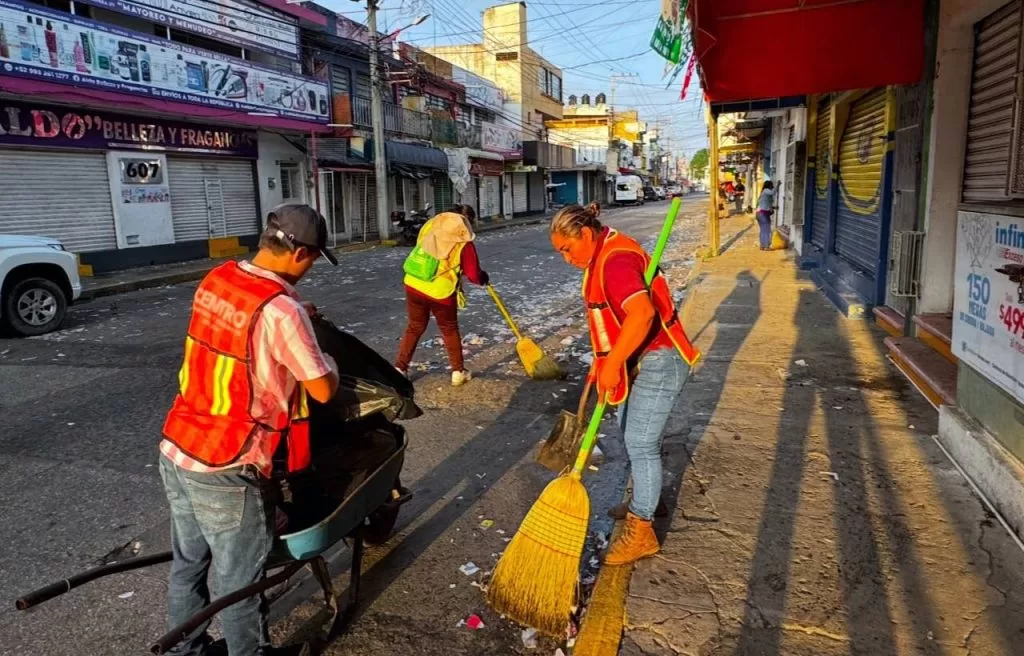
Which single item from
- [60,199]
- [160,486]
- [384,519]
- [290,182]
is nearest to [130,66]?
[60,199]

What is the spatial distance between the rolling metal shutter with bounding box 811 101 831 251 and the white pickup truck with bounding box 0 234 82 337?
10976mm

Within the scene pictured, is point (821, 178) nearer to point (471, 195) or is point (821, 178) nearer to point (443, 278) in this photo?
point (443, 278)

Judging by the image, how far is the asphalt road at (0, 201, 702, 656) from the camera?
115 inches

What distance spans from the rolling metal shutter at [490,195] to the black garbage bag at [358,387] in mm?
32871

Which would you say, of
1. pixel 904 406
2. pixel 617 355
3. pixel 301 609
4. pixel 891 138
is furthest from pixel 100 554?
pixel 891 138

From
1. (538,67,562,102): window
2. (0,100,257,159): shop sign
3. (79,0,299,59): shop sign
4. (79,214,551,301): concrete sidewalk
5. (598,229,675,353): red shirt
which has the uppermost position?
(538,67,562,102): window

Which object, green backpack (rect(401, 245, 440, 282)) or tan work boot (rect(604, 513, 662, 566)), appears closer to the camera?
tan work boot (rect(604, 513, 662, 566))

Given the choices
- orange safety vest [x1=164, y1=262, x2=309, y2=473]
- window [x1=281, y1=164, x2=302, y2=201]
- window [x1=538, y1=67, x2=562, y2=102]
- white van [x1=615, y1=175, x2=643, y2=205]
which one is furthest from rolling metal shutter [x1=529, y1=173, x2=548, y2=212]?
orange safety vest [x1=164, y1=262, x2=309, y2=473]

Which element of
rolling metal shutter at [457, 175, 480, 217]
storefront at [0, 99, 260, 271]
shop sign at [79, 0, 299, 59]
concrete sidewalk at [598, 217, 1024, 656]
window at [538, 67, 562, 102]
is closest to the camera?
concrete sidewalk at [598, 217, 1024, 656]

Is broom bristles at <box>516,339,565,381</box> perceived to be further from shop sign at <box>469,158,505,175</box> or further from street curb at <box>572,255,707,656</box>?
shop sign at <box>469,158,505,175</box>

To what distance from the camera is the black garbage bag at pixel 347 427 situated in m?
2.77

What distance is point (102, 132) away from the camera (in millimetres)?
15023

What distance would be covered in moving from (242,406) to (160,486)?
258cm

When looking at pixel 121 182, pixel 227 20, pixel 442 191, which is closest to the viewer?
pixel 121 182
